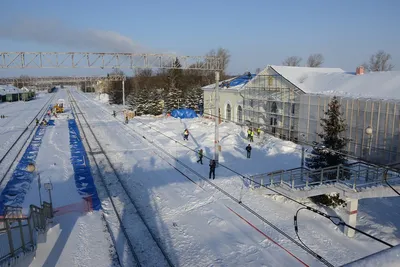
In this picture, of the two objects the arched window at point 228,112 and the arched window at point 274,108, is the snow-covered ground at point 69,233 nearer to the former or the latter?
the arched window at point 274,108

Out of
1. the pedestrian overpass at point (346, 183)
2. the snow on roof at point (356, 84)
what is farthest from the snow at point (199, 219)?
the snow on roof at point (356, 84)

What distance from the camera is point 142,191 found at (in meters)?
17.3

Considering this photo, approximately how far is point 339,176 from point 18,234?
41.8 ft

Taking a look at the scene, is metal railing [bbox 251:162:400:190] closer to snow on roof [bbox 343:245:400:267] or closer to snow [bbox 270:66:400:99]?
snow [bbox 270:66:400:99]

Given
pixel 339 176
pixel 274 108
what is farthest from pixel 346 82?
pixel 339 176

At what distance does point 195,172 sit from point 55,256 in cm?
1068

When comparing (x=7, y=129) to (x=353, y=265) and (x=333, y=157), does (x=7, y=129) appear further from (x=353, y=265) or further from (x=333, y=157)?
(x=353, y=265)

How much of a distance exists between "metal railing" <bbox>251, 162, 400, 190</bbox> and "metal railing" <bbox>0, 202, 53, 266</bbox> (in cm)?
1039

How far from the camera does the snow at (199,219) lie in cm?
1119

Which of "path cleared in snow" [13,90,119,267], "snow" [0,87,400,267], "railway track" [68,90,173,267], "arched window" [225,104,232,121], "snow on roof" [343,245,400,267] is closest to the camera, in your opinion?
"snow on roof" [343,245,400,267]

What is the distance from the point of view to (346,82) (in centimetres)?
2709

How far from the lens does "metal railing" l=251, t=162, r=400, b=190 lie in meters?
13.8

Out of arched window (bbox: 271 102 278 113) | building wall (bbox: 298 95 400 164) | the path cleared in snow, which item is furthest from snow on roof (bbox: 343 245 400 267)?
arched window (bbox: 271 102 278 113)

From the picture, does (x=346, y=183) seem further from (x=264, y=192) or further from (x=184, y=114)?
(x=184, y=114)
